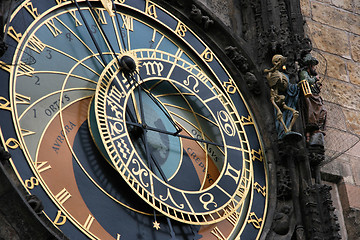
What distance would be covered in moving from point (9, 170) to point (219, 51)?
2135 millimetres

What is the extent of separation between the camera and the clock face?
5.58m

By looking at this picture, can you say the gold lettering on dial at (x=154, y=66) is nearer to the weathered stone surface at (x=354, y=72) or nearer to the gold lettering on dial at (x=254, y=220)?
the gold lettering on dial at (x=254, y=220)

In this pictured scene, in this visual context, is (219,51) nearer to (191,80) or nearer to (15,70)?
(191,80)

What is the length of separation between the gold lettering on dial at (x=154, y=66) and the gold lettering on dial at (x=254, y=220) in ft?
3.44

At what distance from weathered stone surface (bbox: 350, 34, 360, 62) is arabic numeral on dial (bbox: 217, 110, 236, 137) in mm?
1695

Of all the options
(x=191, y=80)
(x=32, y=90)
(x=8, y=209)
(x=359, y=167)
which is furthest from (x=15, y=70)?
(x=359, y=167)

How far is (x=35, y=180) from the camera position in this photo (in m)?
5.41

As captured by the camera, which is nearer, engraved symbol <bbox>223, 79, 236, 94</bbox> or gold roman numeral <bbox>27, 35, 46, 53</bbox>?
gold roman numeral <bbox>27, 35, 46, 53</bbox>

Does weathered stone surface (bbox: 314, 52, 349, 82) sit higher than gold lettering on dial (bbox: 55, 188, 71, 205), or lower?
higher

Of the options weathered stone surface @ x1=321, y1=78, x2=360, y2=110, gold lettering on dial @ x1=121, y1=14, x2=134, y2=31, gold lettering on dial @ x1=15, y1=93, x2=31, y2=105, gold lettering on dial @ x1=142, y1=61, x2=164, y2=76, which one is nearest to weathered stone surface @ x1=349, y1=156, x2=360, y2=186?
weathered stone surface @ x1=321, y1=78, x2=360, y2=110

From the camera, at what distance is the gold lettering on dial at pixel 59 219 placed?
5383 millimetres

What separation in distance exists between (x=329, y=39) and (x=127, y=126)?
242 cm

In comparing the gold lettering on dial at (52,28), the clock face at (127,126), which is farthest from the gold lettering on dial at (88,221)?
the gold lettering on dial at (52,28)

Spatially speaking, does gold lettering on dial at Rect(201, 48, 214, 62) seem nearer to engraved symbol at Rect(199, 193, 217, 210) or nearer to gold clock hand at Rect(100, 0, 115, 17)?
gold clock hand at Rect(100, 0, 115, 17)
